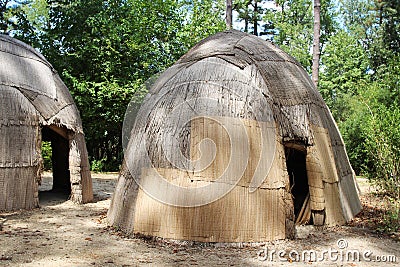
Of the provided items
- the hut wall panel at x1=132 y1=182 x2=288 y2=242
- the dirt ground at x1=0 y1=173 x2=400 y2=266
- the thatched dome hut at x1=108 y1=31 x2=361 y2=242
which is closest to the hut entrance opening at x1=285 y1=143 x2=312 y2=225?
the thatched dome hut at x1=108 y1=31 x2=361 y2=242

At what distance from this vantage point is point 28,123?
9539 mm

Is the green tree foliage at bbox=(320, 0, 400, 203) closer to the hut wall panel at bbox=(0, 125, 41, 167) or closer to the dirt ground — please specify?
the dirt ground

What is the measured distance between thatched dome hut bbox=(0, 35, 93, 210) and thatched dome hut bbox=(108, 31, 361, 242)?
2592 mm

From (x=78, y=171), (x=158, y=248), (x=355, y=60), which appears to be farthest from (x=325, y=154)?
(x=355, y=60)

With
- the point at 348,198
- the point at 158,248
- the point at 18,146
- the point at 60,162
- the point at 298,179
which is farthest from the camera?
the point at 60,162

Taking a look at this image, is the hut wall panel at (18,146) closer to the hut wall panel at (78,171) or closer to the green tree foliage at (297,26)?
the hut wall panel at (78,171)

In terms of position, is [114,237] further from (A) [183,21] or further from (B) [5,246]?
(A) [183,21]

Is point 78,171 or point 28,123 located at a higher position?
point 28,123

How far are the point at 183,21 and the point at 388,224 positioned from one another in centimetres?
1710

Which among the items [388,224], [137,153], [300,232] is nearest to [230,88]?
[137,153]

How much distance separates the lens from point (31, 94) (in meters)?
9.92

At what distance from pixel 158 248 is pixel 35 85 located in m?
5.87

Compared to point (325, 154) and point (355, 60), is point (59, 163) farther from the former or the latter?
point (355, 60)

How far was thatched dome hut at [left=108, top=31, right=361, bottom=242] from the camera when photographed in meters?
6.52
